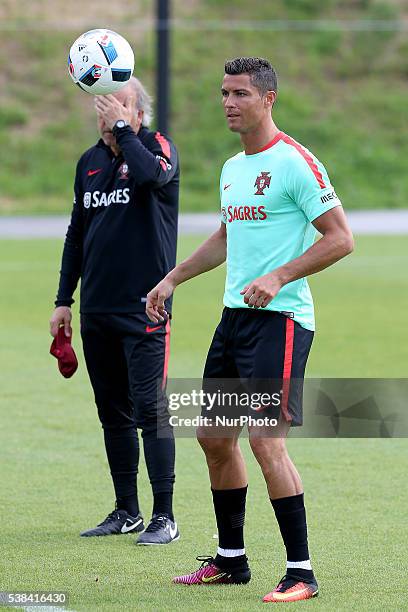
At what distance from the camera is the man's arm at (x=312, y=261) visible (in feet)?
16.5

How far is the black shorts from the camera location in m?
5.21

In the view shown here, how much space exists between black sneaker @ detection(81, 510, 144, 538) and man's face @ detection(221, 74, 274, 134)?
2.17m

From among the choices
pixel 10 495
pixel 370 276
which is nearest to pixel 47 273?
pixel 370 276

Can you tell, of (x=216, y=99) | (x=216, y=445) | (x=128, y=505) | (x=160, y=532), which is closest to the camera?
(x=216, y=445)

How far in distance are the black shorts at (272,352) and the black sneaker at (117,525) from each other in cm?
140

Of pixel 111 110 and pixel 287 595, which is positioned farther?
pixel 111 110

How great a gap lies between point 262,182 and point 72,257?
1.74m

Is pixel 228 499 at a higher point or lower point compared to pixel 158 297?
lower

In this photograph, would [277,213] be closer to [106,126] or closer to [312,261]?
[312,261]

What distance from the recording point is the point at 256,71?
5293 millimetres

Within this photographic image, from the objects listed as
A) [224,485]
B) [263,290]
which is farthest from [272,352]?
[224,485]

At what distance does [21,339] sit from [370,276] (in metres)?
6.73

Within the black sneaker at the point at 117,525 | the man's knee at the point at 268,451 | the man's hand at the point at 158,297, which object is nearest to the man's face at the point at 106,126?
the man's hand at the point at 158,297

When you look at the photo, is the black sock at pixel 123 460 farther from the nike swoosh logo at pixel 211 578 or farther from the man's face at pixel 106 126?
the man's face at pixel 106 126
